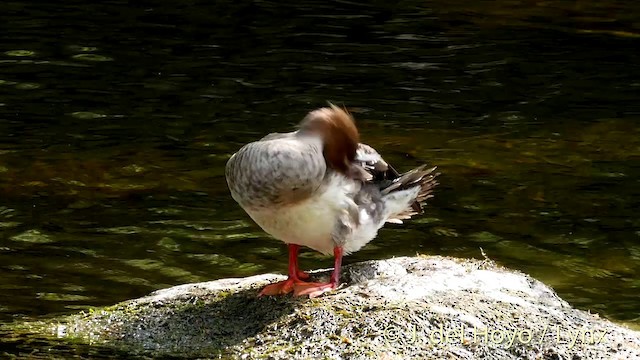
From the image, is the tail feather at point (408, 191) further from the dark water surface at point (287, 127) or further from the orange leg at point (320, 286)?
the dark water surface at point (287, 127)

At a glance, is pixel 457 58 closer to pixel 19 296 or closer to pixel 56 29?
pixel 56 29

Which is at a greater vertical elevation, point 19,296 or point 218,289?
point 218,289

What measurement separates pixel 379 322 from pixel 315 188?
759 millimetres

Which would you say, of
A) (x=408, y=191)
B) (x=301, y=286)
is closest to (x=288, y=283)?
(x=301, y=286)

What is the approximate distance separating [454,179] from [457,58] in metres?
4.02

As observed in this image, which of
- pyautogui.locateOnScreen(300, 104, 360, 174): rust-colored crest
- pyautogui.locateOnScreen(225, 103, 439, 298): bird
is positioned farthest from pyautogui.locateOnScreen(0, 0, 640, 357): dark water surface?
pyautogui.locateOnScreen(300, 104, 360, 174): rust-colored crest

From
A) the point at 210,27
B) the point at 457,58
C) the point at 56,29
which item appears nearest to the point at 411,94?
the point at 457,58

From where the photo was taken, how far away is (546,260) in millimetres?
8211

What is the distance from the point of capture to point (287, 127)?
1074cm

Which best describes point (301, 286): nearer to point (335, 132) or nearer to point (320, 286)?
point (320, 286)

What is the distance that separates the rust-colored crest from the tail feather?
533 millimetres

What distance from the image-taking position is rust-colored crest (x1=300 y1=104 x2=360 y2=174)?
18.2ft

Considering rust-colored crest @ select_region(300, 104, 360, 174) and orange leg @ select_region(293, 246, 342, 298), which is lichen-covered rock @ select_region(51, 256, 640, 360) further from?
rust-colored crest @ select_region(300, 104, 360, 174)

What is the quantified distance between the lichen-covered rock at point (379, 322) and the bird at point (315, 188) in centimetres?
21
